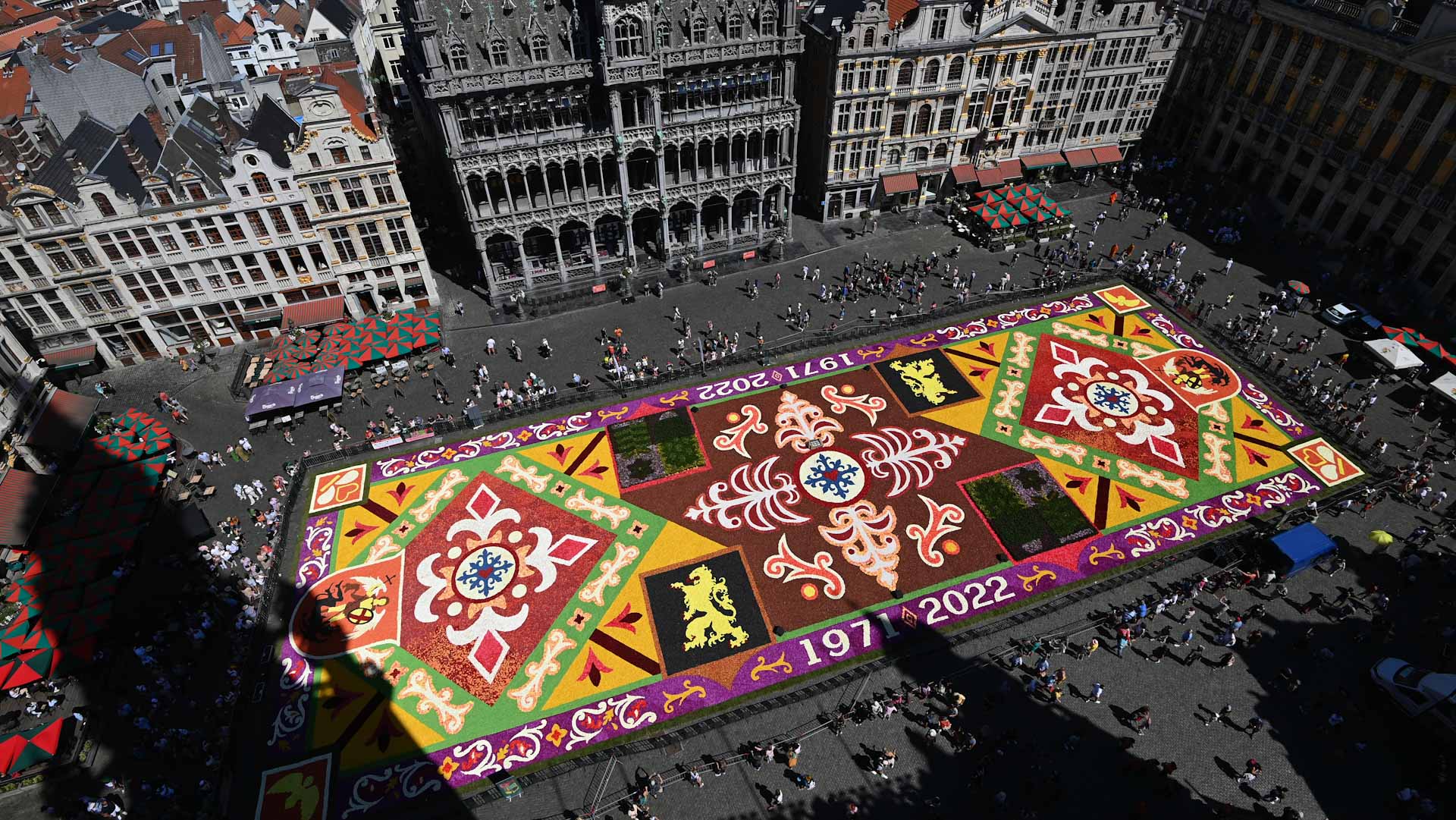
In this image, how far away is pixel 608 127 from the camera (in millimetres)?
61781

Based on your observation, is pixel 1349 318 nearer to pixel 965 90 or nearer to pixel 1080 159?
pixel 1080 159

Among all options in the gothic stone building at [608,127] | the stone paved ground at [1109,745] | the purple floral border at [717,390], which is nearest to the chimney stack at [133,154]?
the gothic stone building at [608,127]

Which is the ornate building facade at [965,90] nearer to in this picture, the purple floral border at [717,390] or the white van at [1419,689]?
the purple floral border at [717,390]

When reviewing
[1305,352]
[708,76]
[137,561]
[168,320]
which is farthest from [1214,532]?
[168,320]

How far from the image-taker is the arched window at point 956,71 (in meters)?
70.2

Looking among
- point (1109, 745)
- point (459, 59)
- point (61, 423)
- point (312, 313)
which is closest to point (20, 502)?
point (61, 423)

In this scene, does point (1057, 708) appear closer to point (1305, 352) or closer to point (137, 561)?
point (1305, 352)

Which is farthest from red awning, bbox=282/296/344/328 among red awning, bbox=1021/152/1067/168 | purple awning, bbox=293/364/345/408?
red awning, bbox=1021/152/1067/168

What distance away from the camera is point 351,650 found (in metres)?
41.2

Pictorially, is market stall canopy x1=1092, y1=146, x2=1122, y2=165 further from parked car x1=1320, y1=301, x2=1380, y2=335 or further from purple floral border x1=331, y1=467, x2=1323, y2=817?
purple floral border x1=331, y1=467, x2=1323, y2=817

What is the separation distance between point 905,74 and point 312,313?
190 ft

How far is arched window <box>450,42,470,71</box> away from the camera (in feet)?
180

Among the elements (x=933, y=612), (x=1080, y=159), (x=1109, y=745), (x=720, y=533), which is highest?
(x=1080, y=159)

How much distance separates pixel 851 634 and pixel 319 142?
5288cm
